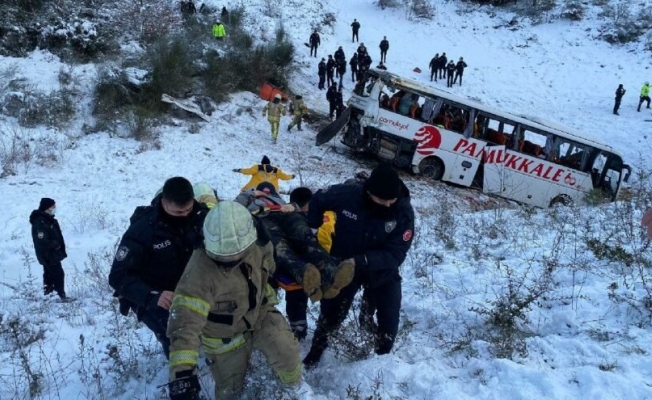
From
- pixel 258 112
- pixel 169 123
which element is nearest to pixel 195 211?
pixel 169 123

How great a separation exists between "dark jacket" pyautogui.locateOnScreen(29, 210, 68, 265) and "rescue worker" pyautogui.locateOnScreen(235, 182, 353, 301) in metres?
3.45

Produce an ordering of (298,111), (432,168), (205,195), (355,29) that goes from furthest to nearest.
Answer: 1. (355,29)
2. (298,111)
3. (432,168)
4. (205,195)

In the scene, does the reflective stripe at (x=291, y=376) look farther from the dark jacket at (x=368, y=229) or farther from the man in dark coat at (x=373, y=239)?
the dark jacket at (x=368, y=229)

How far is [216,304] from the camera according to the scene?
112 inches

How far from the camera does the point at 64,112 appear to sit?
13125mm

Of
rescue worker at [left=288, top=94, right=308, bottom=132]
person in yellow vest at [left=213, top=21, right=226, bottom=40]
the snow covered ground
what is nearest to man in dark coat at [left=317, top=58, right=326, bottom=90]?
the snow covered ground

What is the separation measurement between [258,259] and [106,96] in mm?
12682

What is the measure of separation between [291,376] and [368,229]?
3.71 ft

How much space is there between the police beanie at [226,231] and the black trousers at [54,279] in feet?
15.5

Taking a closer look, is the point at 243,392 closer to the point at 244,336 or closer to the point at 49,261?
the point at 244,336

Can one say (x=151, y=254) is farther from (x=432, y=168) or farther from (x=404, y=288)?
(x=432, y=168)

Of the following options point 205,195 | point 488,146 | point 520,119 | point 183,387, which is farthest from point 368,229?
point 520,119

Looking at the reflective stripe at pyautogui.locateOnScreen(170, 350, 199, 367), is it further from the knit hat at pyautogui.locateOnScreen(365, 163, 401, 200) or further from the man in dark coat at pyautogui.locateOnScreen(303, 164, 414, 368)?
the knit hat at pyautogui.locateOnScreen(365, 163, 401, 200)

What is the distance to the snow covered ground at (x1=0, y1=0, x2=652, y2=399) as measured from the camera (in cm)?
348
